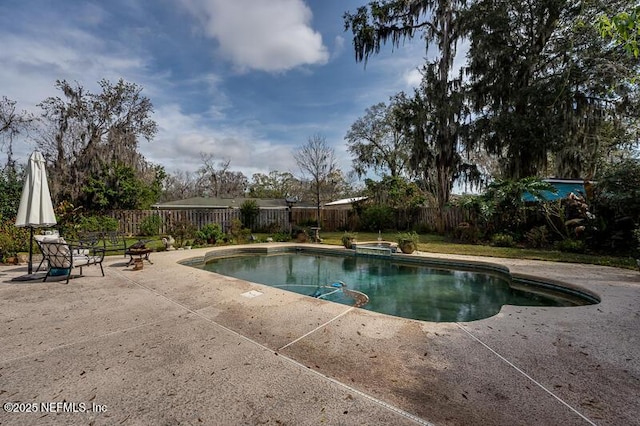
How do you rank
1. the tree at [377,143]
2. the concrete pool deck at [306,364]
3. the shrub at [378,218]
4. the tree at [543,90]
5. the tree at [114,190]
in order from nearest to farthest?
the concrete pool deck at [306,364]
the tree at [543,90]
the tree at [114,190]
the shrub at [378,218]
the tree at [377,143]

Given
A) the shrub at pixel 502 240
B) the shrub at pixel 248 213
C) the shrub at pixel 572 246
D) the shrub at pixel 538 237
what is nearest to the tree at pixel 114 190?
the shrub at pixel 248 213

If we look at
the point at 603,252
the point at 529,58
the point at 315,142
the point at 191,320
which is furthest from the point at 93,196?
the point at 529,58

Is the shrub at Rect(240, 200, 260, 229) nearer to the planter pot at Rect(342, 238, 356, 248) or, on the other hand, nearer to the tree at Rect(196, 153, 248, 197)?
the planter pot at Rect(342, 238, 356, 248)

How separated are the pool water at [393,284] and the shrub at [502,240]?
345cm

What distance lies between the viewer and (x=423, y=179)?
52.5 ft

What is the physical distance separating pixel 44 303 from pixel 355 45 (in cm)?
1649

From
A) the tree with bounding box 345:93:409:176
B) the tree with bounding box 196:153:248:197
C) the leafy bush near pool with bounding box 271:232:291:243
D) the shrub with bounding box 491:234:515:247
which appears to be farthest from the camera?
the tree with bounding box 196:153:248:197

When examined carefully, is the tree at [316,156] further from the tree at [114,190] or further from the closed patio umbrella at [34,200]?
the closed patio umbrella at [34,200]

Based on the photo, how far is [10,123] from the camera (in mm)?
13234

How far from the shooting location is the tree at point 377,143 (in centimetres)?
2291

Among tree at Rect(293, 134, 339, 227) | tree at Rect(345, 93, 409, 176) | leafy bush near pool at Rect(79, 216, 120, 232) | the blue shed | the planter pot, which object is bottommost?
the planter pot

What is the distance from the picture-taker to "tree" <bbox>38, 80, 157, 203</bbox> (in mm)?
13617

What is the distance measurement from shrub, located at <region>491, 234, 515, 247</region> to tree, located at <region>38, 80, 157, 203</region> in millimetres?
17496

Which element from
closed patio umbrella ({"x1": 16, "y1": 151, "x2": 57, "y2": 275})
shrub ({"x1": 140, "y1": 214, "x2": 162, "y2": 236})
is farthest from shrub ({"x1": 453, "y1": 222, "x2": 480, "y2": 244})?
shrub ({"x1": 140, "y1": 214, "x2": 162, "y2": 236})
